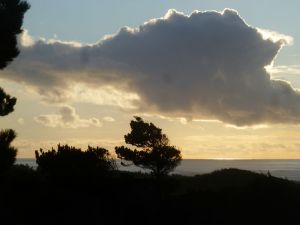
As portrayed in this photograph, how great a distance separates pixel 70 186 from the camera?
34.6m

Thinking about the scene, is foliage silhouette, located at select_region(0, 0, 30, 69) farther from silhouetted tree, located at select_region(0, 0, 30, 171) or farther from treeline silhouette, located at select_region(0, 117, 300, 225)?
treeline silhouette, located at select_region(0, 117, 300, 225)

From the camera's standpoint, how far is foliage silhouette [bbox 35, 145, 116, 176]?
36.1 m

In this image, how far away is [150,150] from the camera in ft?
184

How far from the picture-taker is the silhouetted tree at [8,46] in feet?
83.7

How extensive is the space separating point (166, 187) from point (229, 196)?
950cm

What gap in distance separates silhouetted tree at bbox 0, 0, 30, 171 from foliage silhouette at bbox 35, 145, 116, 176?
31.9 ft

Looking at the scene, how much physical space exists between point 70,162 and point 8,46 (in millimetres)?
12333

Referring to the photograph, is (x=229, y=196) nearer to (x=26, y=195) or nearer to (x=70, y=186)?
(x=70, y=186)

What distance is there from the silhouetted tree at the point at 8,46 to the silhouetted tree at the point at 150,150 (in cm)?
2905

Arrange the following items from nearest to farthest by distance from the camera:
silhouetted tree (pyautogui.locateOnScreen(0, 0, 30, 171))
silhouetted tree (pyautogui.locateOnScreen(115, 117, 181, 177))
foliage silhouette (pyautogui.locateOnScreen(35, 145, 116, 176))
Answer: silhouetted tree (pyautogui.locateOnScreen(0, 0, 30, 171)) < foliage silhouette (pyautogui.locateOnScreen(35, 145, 116, 176)) < silhouetted tree (pyautogui.locateOnScreen(115, 117, 181, 177))

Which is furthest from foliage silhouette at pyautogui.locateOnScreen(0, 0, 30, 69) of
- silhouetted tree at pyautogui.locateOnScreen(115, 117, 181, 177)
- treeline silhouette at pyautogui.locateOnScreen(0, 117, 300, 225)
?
silhouetted tree at pyautogui.locateOnScreen(115, 117, 181, 177)

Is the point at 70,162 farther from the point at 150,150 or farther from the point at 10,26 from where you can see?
the point at 150,150

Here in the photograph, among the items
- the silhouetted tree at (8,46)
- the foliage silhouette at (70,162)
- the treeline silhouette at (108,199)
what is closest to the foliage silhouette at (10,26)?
the silhouetted tree at (8,46)

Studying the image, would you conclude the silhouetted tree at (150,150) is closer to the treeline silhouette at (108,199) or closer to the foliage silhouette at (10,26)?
the treeline silhouette at (108,199)
